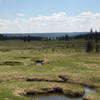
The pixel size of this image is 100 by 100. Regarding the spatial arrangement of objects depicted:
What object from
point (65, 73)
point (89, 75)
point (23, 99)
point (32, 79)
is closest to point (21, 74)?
point (32, 79)

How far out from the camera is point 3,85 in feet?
122

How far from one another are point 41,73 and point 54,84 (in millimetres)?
8596

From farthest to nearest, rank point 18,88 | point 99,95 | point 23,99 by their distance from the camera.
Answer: point 18,88 < point 99,95 < point 23,99

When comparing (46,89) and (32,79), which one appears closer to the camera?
(46,89)

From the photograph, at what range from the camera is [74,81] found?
42.0 metres

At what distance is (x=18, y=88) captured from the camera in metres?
35.8

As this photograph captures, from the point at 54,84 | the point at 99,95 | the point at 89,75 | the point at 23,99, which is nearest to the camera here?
the point at 23,99

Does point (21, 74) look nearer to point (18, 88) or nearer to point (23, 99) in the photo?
point (18, 88)

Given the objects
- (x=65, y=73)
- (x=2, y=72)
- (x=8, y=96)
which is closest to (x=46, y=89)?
(x=8, y=96)

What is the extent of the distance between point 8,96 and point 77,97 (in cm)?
994

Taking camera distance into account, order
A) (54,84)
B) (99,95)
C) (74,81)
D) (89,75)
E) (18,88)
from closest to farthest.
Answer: (99,95)
(18,88)
(54,84)
(74,81)
(89,75)

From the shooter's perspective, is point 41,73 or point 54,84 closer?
point 54,84

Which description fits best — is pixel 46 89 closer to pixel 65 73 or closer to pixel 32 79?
pixel 32 79

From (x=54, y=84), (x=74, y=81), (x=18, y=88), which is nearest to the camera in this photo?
(x=18, y=88)
